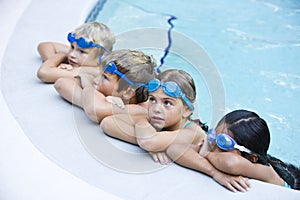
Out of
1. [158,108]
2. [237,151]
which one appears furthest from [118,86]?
[237,151]

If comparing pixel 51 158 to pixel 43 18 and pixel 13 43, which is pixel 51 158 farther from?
pixel 43 18

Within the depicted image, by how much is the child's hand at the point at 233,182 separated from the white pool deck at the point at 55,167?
0.03 m

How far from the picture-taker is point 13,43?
3.50 metres

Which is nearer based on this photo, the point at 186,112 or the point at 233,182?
the point at 233,182

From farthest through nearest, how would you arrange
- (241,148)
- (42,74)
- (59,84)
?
(42,74), (59,84), (241,148)

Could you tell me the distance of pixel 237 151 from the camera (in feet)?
7.42

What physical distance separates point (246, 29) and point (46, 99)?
2612 millimetres

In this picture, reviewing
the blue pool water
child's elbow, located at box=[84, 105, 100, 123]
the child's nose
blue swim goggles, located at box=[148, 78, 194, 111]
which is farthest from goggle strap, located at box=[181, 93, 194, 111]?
the blue pool water

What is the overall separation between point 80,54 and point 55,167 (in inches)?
40.6

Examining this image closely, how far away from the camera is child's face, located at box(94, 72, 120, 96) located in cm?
267

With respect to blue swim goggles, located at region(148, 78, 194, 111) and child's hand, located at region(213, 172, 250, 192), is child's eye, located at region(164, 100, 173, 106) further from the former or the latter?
child's hand, located at region(213, 172, 250, 192)

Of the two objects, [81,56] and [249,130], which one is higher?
[249,130]

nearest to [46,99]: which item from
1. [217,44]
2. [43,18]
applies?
[43,18]

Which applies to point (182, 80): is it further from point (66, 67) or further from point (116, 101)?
point (66, 67)
